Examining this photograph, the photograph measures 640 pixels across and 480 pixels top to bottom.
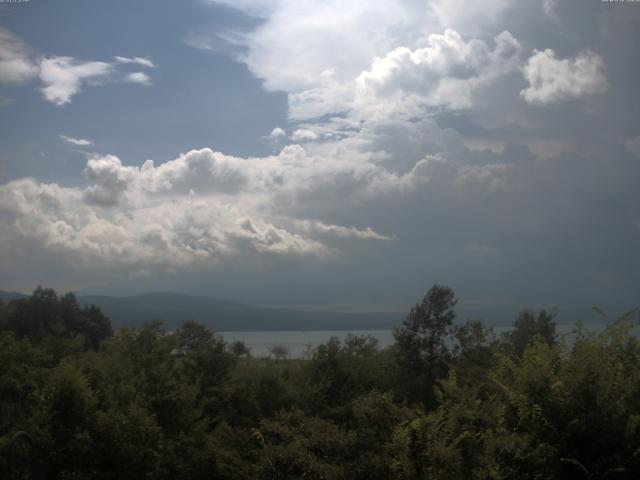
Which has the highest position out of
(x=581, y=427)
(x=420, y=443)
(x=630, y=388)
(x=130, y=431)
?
(x=630, y=388)

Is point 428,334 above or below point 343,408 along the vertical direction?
above

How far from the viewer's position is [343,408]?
24.6 metres

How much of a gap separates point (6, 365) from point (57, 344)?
20.2 meters

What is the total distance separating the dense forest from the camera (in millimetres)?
9023

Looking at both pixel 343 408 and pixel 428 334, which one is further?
pixel 428 334

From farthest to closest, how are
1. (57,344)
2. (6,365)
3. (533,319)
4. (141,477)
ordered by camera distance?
(57,344), (533,319), (6,365), (141,477)

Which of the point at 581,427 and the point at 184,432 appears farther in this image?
the point at 184,432

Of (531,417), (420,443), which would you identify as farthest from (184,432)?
(531,417)

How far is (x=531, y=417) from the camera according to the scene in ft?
30.7

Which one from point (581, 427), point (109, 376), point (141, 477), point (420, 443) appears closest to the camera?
point (581, 427)

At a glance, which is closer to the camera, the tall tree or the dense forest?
the dense forest

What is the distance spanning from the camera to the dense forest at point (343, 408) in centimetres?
902

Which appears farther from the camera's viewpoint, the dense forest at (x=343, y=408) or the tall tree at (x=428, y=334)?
the tall tree at (x=428, y=334)

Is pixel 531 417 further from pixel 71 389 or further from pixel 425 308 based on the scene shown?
pixel 425 308
